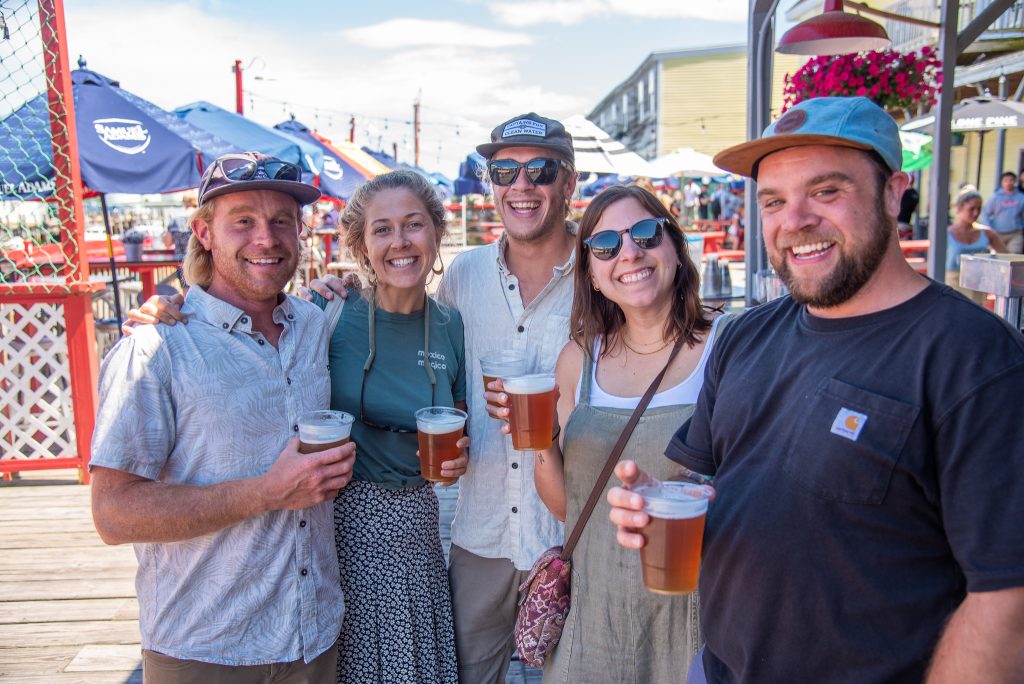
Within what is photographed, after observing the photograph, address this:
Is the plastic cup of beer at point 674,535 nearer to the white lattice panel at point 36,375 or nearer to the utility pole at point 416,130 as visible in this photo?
the white lattice panel at point 36,375

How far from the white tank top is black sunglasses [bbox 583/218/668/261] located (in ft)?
1.15

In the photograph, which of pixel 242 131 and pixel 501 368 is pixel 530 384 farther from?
pixel 242 131

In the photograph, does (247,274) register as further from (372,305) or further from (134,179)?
(134,179)

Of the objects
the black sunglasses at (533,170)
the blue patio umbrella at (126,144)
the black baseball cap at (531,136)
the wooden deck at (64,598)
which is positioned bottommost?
the wooden deck at (64,598)

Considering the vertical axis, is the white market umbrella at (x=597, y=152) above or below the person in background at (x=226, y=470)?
above

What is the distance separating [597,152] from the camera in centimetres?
1368

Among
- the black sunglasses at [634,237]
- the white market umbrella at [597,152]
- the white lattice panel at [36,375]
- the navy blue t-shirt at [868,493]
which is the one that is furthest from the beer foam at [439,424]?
the white market umbrella at [597,152]

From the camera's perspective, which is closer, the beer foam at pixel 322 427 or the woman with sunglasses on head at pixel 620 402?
the beer foam at pixel 322 427

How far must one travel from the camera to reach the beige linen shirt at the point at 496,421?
108 inches

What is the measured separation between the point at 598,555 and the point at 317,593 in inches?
34.4

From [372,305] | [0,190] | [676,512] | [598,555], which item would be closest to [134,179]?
[0,190]

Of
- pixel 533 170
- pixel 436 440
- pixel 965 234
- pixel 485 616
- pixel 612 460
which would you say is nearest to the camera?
pixel 612 460

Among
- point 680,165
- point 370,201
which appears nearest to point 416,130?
point 680,165

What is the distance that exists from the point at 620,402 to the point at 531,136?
4.27 ft
